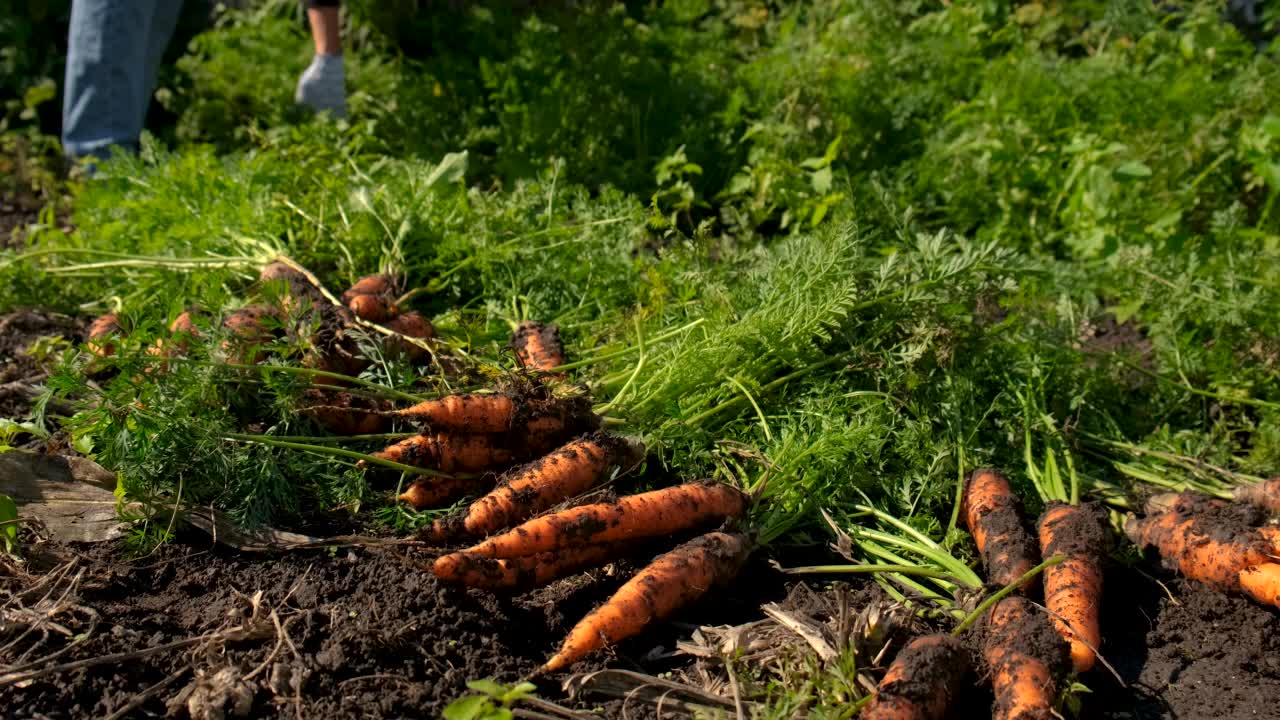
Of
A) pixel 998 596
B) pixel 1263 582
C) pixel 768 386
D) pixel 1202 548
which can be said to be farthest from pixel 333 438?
pixel 1263 582

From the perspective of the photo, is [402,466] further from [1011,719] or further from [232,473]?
[1011,719]

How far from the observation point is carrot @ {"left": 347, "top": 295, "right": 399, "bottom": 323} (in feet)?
11.4

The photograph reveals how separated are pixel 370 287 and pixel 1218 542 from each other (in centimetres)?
264

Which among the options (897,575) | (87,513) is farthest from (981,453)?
(87,513)

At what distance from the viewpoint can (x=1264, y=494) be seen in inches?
124

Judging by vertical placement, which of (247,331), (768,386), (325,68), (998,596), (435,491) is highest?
(325,68)

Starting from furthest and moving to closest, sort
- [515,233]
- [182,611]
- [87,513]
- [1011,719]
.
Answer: [515,233], [87,513], [182,611], [1011,719]

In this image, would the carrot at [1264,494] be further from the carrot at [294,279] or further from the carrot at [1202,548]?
the carrot at [294,279]

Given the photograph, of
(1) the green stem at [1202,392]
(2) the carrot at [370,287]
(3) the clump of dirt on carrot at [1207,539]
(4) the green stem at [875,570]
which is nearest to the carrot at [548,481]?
(4) the green stem at [875,570]

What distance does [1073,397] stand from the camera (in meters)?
3.46

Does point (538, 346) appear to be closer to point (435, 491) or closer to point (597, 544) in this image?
point (435, 491)

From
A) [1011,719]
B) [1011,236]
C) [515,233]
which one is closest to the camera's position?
[1011,719]

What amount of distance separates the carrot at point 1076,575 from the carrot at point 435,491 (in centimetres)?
155

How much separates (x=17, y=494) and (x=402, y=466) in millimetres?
974
